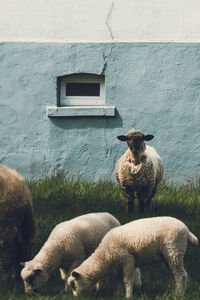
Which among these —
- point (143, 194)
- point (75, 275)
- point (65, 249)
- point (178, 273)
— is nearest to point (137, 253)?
point (178, 273)

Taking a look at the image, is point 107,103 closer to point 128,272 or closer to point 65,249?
point 65,249

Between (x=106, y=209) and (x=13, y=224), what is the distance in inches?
97.0

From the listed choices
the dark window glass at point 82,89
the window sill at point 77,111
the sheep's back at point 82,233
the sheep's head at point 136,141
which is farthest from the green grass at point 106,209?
the dark window glass at point 82,89

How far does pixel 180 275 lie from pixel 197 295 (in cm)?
26

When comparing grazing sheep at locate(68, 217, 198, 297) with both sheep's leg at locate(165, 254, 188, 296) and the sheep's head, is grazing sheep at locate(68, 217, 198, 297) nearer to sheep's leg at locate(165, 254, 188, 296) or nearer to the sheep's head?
sheep's leg at locate(165, 254, 188, 296)

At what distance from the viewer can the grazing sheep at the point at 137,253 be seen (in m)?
4.22

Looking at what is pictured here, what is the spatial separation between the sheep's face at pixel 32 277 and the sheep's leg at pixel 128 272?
63 cm

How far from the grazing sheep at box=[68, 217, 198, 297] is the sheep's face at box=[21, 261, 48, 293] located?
0.24m

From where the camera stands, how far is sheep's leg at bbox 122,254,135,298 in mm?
4277

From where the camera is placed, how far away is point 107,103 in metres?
8.80

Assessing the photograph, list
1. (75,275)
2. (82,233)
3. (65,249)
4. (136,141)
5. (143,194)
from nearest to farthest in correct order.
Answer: (75,275), (65,249), (82,233), (136,141), (143,194)
